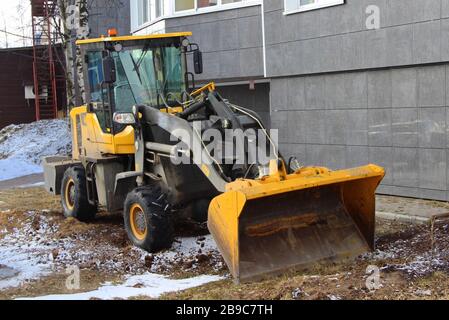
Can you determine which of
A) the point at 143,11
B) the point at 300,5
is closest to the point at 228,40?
the point at 300,5

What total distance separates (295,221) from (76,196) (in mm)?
4186

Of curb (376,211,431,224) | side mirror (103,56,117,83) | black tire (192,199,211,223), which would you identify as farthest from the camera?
curb (376,211,431,224)

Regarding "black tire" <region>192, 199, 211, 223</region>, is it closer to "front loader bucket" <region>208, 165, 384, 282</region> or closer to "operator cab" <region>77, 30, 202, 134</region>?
"operator cab" <region>77, 30, 202, 134</region>

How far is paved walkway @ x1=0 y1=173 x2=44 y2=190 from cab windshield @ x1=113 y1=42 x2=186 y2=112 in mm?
8012

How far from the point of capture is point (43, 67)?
2575 cm

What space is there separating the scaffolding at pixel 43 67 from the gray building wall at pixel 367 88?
48.8 feet

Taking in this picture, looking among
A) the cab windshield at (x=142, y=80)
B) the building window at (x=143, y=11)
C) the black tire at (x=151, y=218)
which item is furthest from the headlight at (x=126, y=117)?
the building window at (x=143, y=11)

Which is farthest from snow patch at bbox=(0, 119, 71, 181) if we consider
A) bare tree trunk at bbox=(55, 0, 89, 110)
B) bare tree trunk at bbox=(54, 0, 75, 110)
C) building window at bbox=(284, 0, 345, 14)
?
building window at bbox=(284, 0, 345, 14)

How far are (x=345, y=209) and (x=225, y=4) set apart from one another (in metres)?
8.28

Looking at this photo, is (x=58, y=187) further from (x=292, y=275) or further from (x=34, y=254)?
(x=292, y=275)

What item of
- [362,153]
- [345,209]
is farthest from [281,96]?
[345,209]

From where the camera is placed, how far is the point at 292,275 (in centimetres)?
632

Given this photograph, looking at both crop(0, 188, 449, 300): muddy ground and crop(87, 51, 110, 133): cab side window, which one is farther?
crop(87, 51, 110, 133): cab side window

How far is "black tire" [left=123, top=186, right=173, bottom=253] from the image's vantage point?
7.48m
